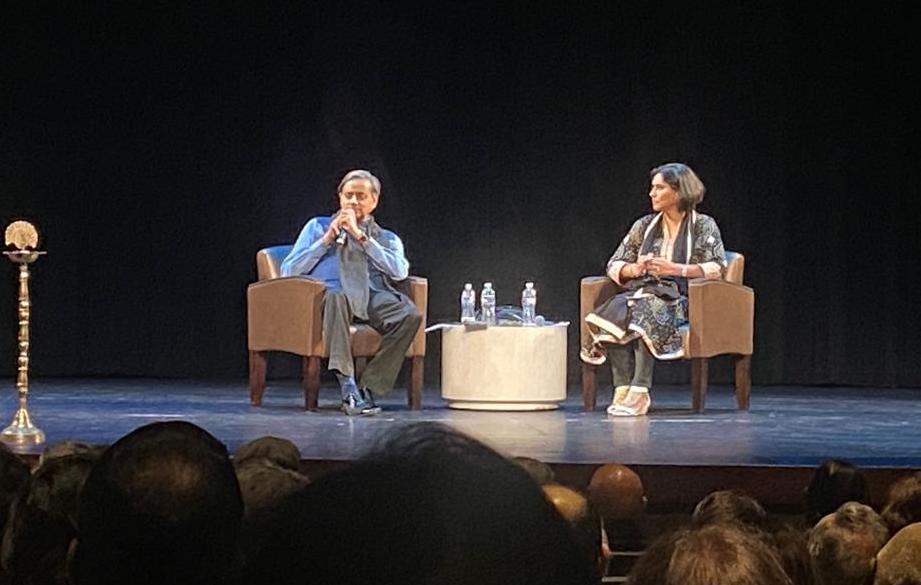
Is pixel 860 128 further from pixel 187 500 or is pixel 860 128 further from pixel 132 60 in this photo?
pixel 187 500

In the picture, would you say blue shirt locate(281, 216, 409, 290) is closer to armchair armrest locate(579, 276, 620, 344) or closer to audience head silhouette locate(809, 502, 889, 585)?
armchair armrest locate(579, 276, 620, 344)

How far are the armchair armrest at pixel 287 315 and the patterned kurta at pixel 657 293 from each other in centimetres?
104

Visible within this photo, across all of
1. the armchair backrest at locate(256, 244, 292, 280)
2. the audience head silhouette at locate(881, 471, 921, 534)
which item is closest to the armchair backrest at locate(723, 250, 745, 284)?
the armchair backrest at locate(256, 244, 292, 280)

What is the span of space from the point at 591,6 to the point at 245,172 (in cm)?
180

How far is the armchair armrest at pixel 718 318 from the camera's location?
18.1 ft

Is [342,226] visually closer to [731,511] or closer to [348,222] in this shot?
[348,222]

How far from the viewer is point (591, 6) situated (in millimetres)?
6902

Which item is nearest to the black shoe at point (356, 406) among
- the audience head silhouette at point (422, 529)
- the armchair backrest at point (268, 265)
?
the armchair backrest at point (268, 265)

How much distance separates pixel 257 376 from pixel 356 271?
1.80 ft

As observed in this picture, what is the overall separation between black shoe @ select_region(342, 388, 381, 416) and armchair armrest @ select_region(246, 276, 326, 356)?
0.76 ft

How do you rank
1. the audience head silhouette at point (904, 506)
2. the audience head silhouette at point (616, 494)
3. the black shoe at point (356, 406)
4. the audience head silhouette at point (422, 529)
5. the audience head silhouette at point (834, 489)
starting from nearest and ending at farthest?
1. the audience head silhouette at point (422, 529)
2. the audience head silhouette at point (904, 506)
3. the audience head silhouette at point (834, 489)
4. the audience head silhouette at point (616, 494)
5. the black shoe at point (356, 406)

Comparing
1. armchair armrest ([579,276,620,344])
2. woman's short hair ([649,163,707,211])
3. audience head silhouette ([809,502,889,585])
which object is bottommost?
audience head silhouette ([809,502,889,585])

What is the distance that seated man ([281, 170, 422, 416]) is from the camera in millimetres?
5402

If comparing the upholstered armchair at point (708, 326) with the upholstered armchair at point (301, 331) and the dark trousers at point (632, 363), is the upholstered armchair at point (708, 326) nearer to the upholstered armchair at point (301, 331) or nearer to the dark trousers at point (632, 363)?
the dark trousers at point (632, 363)
